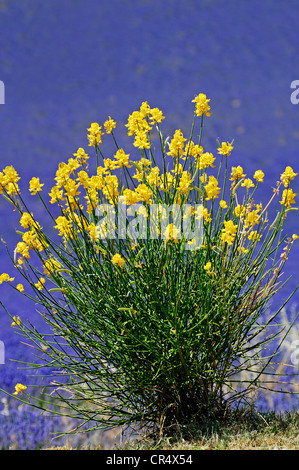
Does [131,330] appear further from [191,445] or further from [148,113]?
[148,113]

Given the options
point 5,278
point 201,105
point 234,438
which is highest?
point 201,105

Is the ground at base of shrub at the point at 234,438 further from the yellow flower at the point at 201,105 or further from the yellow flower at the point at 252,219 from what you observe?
the yellow flower at the point at 201,105

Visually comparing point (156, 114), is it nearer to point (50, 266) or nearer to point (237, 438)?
point (50, 266)

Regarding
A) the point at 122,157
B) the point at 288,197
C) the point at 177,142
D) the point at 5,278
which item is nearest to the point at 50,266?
the point at 5,278

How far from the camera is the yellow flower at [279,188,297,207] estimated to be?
278cm

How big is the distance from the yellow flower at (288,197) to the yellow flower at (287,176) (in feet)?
0.12

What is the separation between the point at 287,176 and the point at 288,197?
4.3 inches

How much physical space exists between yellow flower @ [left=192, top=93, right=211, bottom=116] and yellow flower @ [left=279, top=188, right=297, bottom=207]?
560 mm

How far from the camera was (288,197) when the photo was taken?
279cm

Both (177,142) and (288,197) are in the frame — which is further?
(288,197)

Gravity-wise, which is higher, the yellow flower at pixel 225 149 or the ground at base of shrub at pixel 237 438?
the yellow flower at pixel 225 149

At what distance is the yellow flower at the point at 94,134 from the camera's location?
2777mm

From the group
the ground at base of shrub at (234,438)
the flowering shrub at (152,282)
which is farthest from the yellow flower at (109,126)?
the ground at base of shrub at (234,438)

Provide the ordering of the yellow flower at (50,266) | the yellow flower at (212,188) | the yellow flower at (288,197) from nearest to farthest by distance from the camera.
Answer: the yellow flower at (212,188), the yellow flower at (288,197), the yellow flower at (50,266)
